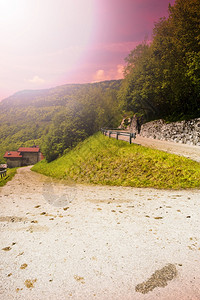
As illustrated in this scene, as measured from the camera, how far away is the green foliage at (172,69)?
1988cm

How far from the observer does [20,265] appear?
12.2ft

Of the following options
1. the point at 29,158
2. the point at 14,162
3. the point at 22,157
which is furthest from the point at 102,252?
the point at 14,162

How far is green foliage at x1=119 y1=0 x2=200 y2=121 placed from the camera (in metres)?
19.9

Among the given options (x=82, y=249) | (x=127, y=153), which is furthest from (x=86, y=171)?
(x=82, y=249)

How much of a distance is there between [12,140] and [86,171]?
125m

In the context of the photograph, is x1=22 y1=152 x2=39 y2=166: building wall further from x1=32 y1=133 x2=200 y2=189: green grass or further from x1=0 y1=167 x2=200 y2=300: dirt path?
x1=0 y1=167 x2=200 y2=300: dirt path

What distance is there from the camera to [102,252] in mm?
4086

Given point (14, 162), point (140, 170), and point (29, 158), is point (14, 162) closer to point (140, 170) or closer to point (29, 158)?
point (29, 158)

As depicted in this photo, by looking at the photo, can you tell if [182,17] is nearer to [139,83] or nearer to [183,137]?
[139,83]

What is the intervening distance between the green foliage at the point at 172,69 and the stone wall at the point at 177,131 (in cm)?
148

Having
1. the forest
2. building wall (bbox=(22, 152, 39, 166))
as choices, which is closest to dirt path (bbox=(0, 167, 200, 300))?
the forest

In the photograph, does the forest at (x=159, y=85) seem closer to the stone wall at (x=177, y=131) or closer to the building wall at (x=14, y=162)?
the stone wall at (x=177, y=131)

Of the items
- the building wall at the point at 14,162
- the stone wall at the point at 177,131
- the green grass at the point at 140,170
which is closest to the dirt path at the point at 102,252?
the green grass at the point at 140,170

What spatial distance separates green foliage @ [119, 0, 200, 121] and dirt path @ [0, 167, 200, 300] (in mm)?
17258
